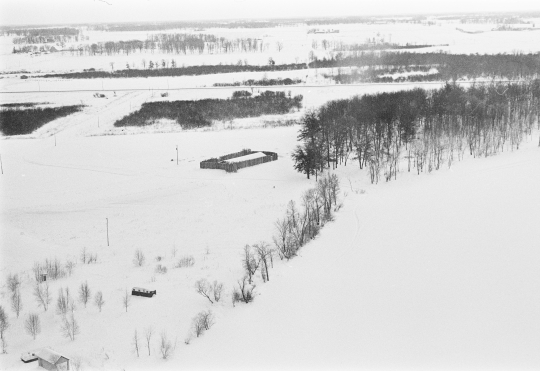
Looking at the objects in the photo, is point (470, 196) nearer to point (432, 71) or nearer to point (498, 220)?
point (498, 220)

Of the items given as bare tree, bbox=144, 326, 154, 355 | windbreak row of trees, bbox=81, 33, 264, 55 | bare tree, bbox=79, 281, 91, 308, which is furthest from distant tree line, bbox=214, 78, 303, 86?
bare tree, bbox=144, 326, 154, 355

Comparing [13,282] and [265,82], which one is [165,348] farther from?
[265,82]

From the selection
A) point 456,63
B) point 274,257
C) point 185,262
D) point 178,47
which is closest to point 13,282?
point 185,262

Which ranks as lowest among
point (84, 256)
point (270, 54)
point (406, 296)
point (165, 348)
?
point (165, 348)

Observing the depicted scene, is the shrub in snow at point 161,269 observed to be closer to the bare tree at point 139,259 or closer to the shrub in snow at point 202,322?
the bare tree at point 139,259

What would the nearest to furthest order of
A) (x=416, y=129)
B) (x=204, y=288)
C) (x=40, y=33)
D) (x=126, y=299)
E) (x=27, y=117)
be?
(x=126, y=299), (x=204, y=288), (x=416, y=129), (x=27, y=117), (x=40, y=33)

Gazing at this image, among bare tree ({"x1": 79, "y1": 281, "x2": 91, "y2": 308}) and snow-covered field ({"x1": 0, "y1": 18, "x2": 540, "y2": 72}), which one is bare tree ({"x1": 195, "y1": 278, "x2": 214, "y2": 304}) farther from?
snow-covered field ({"x1": 0, "y1": 18, "x2": 540, "y2": 72})

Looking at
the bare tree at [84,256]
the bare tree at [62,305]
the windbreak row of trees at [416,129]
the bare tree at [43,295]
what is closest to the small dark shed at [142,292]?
the bare tree at [62,305]
